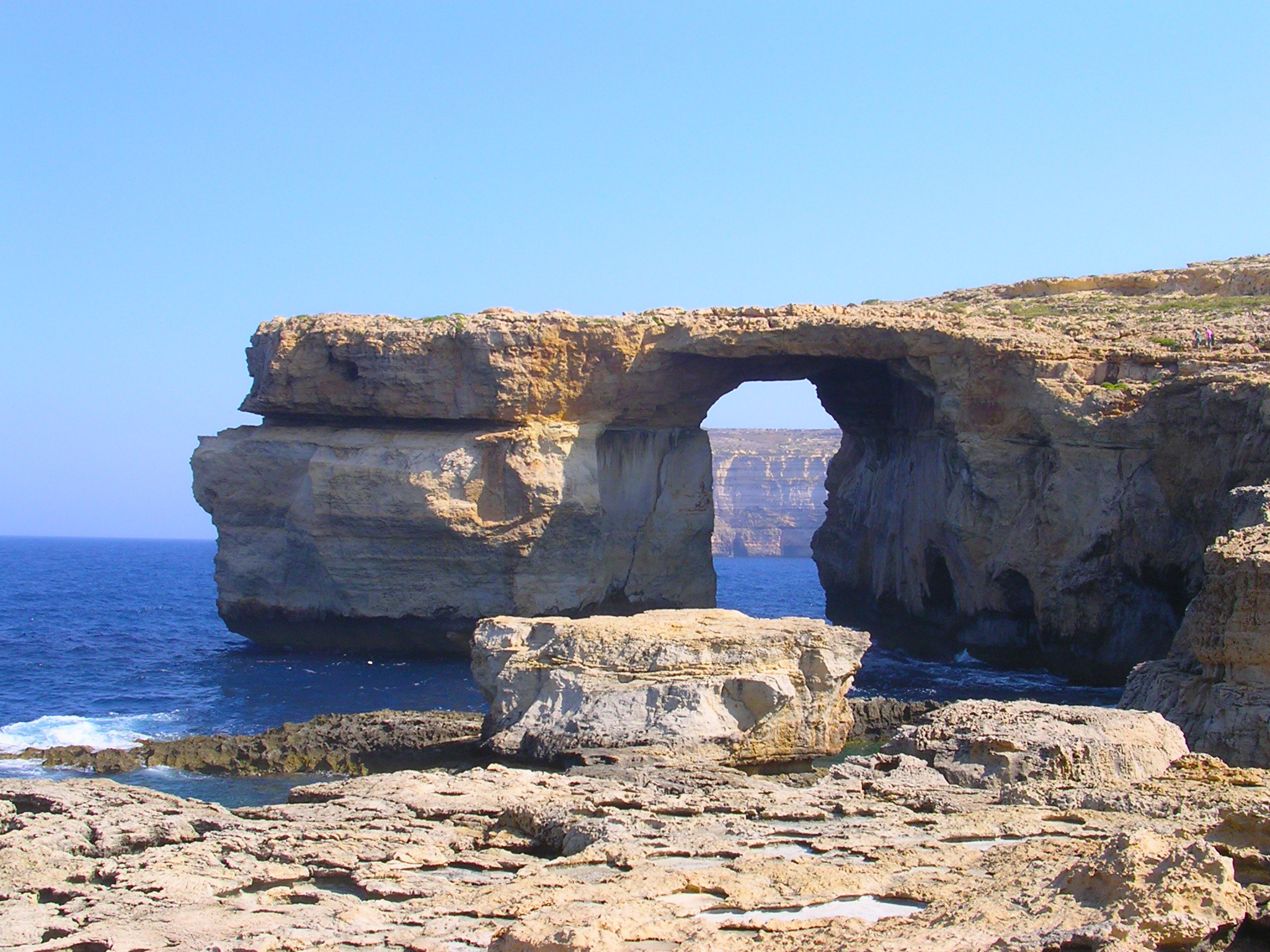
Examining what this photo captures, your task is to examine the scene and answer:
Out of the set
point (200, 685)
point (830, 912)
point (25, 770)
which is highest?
point (830, 912)

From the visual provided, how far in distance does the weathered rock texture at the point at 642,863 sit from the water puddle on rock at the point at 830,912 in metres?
0.05

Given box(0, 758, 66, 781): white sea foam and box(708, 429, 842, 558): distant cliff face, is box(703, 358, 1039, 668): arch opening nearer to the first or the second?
box(0, 758, 66, 781): white sea foam

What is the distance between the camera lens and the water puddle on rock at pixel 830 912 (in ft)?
27.0

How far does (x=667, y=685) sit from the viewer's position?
17.4 m

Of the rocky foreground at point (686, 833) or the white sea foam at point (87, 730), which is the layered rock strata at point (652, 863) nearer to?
the rocky foreground at point (686, 833)

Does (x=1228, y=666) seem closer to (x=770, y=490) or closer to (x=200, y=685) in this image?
(x=200, y=685)

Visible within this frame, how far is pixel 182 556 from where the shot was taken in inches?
5059

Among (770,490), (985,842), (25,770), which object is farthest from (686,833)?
(770,490)

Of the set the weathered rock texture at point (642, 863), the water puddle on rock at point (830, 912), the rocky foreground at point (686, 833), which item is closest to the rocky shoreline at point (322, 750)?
the rocky foreground at point (686, 833)

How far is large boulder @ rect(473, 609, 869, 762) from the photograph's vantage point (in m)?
17.2

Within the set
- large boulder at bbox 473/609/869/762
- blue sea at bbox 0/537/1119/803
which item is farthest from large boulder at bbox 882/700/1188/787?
blue sea at bbox 0/537/1119/803

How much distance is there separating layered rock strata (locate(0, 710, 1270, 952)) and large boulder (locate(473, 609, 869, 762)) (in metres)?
2.10

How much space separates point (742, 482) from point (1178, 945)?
10968 cm

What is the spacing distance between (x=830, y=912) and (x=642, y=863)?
85.1 inches
